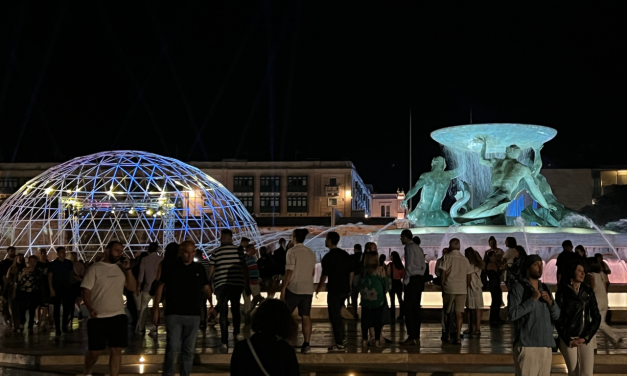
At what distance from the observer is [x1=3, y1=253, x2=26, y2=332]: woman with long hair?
1278 cm

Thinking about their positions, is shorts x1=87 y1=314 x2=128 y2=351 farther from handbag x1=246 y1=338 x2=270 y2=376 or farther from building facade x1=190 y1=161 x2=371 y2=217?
building facade x1=190 y1=161 x2=371 y2=217

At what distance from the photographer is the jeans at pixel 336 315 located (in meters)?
9.59

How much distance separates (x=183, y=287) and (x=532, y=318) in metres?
3.38

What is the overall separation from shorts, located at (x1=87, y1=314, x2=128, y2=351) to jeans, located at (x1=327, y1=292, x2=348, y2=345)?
2.82 meters

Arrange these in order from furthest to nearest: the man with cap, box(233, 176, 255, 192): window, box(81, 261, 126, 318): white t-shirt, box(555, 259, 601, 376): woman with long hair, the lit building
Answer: the lit building
box(233, 176, 255, 192): window
box(81, 261, 126, 318): white t-shirt
box(555, 259, 601, 376): woman with long hair
the man with cap

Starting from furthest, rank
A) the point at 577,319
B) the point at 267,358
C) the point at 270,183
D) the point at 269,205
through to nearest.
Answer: the point at 270,183
the point at 269,205
the point at 577,319
the point at 267,358

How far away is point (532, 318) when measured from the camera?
625 cm

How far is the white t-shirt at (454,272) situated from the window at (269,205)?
77.8 metres

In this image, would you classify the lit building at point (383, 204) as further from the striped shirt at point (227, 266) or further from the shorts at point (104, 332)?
the shorts at point (104, 332)

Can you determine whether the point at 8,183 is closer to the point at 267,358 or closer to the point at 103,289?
the point at 103,289

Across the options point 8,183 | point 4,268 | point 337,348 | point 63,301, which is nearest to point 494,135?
point 4,268

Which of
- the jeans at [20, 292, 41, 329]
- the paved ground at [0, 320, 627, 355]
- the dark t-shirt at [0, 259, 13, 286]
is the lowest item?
the paved ground at [0, 320, 627, 355]

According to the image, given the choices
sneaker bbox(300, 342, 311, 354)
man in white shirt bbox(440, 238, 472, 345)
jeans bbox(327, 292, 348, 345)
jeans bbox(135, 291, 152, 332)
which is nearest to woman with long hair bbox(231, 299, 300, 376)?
sneaker bbox(300, 342, 311, 354)

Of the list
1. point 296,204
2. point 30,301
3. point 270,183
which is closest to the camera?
point 30,301
